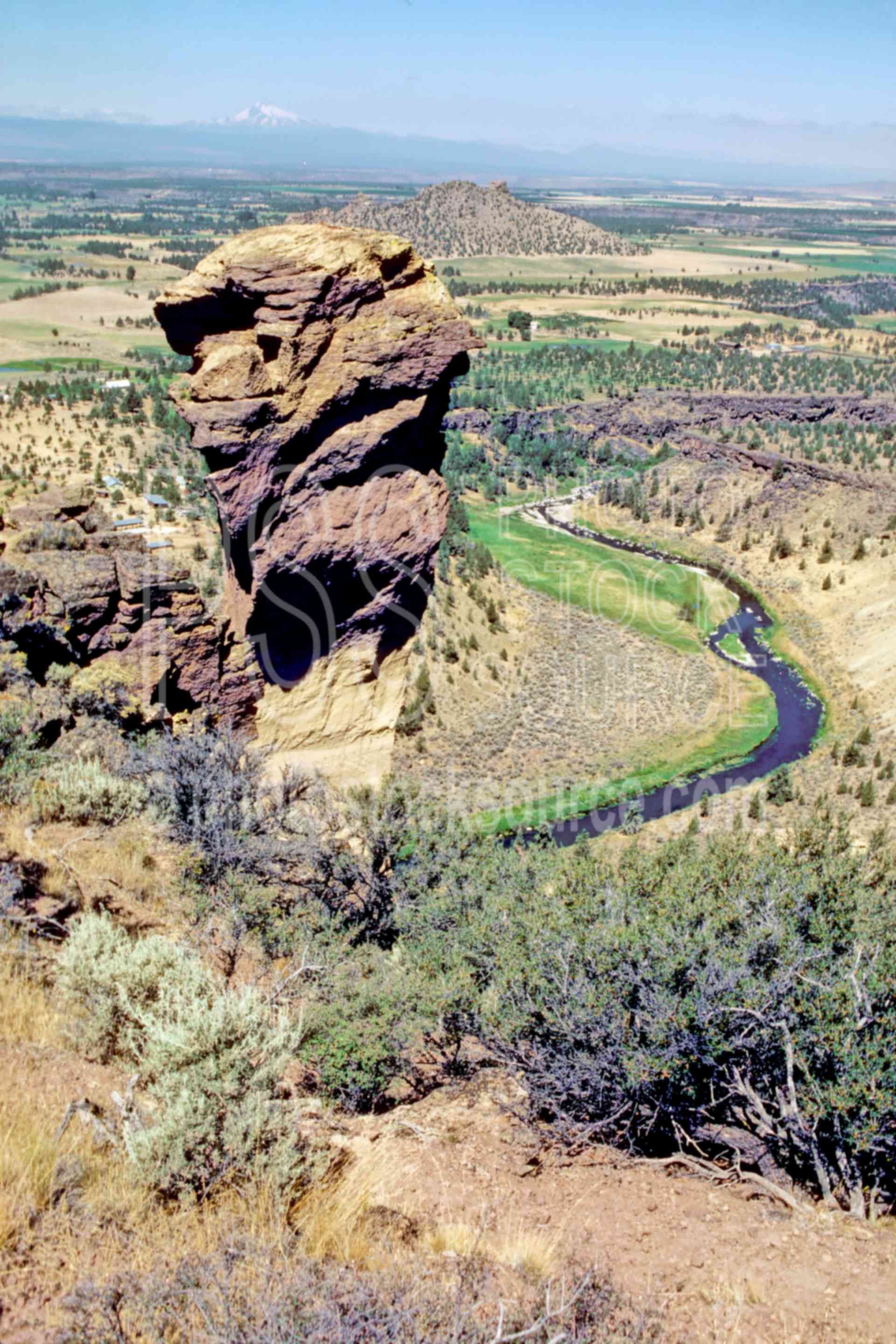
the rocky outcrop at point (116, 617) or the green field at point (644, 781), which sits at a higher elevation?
the rocky outcrop at point (116, 617)

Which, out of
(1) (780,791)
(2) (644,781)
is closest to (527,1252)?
(1) (780,791)

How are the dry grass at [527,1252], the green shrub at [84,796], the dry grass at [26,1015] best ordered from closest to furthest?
the dry grass at [527,1252] < the dry grass at [26,1015] < the green shrub at [84,796]

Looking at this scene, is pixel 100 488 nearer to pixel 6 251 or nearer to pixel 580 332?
pixel 580 332

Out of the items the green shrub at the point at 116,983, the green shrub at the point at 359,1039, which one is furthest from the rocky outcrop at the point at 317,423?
the green shrub at the point at 116,983

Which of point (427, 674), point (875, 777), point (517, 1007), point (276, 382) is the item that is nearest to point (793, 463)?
point (875, 777)

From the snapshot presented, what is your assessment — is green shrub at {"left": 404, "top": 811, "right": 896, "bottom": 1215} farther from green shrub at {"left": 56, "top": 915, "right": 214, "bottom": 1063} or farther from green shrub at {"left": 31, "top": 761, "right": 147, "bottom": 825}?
green shrub at {"left": 31, "top": 761, "right": 147, "bottom": 825}

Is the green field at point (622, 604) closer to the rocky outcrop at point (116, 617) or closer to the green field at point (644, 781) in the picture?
the green field at point (644, 781)
